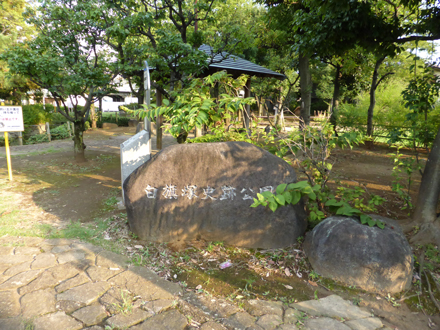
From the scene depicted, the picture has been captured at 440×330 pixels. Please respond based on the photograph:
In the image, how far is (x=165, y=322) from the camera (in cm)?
271

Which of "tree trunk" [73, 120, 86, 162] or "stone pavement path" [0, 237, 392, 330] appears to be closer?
"stone pavement path" [0, 237, 392, 330]

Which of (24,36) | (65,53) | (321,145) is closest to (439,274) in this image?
(321,145)

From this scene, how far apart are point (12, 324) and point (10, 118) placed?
653 centimetres

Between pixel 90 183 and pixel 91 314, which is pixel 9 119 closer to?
pixel 90 183

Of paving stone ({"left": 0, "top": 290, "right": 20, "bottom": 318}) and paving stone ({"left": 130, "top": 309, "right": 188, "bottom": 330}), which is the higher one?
paving stone ({"left": 0, "top": 290, "right": 20, "bottom": 318})

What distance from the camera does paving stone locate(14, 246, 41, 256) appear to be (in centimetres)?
385

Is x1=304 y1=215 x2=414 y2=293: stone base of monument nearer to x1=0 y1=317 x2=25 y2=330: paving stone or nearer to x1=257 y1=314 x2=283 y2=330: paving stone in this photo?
x1=257 y1=314 x2=283 y2=330: paving stone

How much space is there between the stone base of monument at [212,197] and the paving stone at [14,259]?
133 cm

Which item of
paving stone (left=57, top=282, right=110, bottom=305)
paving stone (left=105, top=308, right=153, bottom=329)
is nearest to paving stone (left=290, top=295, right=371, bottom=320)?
paving stone (left=105, top=308, right=153, bottom=329)

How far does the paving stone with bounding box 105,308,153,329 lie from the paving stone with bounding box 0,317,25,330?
717 millimetres

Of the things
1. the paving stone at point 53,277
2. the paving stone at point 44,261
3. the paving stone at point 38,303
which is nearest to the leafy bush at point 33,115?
the paving stone at point 44,261

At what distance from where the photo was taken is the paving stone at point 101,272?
3.36m

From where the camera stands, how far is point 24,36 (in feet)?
58.3

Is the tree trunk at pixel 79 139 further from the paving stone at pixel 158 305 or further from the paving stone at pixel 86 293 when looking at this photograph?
the paving stone at pixel 158 305
